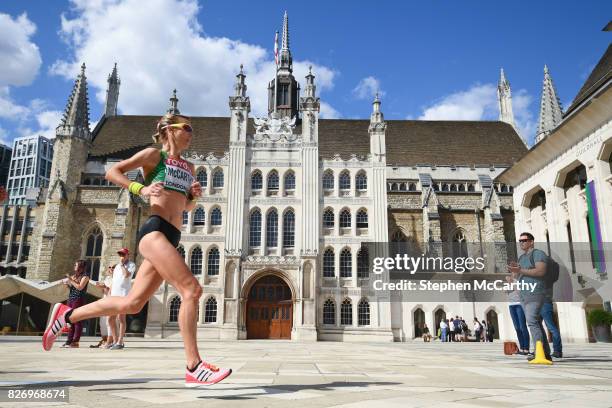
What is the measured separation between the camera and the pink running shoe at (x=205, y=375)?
360 cm

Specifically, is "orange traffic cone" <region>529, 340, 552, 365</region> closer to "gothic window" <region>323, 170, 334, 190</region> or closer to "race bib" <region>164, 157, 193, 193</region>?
"race bib" <region>164, 157, 193, 193</region>

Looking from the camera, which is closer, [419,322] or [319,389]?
[319,389]

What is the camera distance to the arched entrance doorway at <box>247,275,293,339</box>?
2903cm

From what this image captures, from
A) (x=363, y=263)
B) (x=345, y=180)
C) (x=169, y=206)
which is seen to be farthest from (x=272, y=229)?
(x=169, y=206)

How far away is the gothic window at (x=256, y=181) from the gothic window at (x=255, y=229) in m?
1.68

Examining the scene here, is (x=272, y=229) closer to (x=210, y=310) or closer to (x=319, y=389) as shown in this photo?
(x=210, y=310)

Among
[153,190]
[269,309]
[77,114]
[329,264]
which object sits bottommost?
[269,309]

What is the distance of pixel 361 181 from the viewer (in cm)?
3186

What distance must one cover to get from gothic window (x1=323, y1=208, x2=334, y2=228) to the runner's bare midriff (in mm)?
26777

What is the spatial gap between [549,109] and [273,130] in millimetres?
20758

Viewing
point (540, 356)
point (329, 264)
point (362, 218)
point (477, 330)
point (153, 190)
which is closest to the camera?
point (153, 190)

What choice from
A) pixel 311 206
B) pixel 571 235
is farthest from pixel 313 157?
pixel 571 235

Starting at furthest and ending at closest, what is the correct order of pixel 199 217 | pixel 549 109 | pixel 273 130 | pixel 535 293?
pixel 549 109 < pixel 273 130 < pixel 199 217 < pixel 535 293

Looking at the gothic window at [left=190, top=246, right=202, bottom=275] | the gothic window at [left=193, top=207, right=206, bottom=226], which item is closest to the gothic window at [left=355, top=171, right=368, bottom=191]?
the gothic window at [left=193, top=207, right=206, bottom=226]
